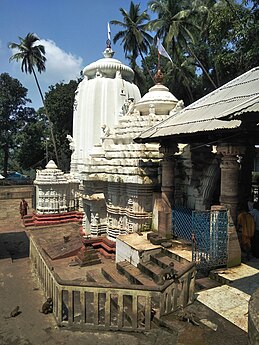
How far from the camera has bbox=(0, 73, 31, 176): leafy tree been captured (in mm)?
42000

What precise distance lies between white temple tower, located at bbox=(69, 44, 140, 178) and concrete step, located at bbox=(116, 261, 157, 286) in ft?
43.2

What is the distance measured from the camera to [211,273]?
7.00 meters

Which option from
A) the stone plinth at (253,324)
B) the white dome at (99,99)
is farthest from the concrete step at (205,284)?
the white dome at (99,99)

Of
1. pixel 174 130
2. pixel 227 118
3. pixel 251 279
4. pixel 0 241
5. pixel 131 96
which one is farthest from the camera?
pixel 131 96

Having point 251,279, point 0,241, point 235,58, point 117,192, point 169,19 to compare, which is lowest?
point 0,241

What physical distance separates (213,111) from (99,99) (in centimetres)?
1525

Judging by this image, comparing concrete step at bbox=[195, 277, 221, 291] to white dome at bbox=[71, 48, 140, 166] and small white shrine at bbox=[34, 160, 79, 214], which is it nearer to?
small white shrine at bbox=[34, 160, 79, 214]

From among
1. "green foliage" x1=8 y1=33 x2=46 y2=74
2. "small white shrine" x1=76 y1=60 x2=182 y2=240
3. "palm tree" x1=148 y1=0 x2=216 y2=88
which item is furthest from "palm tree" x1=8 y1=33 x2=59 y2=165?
"small white shrine" x1=76 y1=60 x2=182 y2=240

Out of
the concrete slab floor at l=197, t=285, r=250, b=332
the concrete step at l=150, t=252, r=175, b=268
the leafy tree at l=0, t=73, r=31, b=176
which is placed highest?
the leafy tree at l=0, t=73, r=31, b=176

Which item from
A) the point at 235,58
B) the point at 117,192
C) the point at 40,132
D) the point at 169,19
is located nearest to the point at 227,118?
the point at 117,192

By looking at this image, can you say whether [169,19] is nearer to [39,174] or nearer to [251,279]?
[39,174]

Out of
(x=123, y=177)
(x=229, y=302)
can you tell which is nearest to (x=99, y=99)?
(x=123, y=177)

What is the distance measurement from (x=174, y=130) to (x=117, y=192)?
180 inches

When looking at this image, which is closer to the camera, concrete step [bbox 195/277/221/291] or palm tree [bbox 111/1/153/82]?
concrete step [bbox 195/277/221/291]
